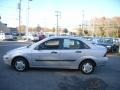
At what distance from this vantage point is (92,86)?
27.2 ft

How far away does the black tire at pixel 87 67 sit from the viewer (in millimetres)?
10883

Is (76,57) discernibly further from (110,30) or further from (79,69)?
(110,30)

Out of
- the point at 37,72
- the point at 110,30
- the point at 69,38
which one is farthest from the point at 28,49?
the point at 110,30

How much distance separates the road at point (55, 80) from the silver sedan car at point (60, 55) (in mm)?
321

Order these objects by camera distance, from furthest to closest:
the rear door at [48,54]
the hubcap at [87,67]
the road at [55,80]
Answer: the hubcap at [87,67] < the rear door at [48,54] < the road at [55,80]

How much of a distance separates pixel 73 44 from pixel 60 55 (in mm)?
724

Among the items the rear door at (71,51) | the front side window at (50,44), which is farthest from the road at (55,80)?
the front side window at (50,44)

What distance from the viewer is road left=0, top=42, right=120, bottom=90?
821 cm

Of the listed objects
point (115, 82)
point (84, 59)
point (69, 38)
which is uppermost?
point (69, 38)

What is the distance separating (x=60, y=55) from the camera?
10734 millimetres

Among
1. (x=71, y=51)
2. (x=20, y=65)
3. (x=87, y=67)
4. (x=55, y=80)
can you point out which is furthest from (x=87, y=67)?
(x=20, y=65)

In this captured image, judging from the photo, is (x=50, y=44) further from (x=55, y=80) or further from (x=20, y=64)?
(x=55, y=80)

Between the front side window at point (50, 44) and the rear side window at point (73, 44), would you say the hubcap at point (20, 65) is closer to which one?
the front side window at point (50, 44)

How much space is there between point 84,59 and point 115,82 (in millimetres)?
1970
